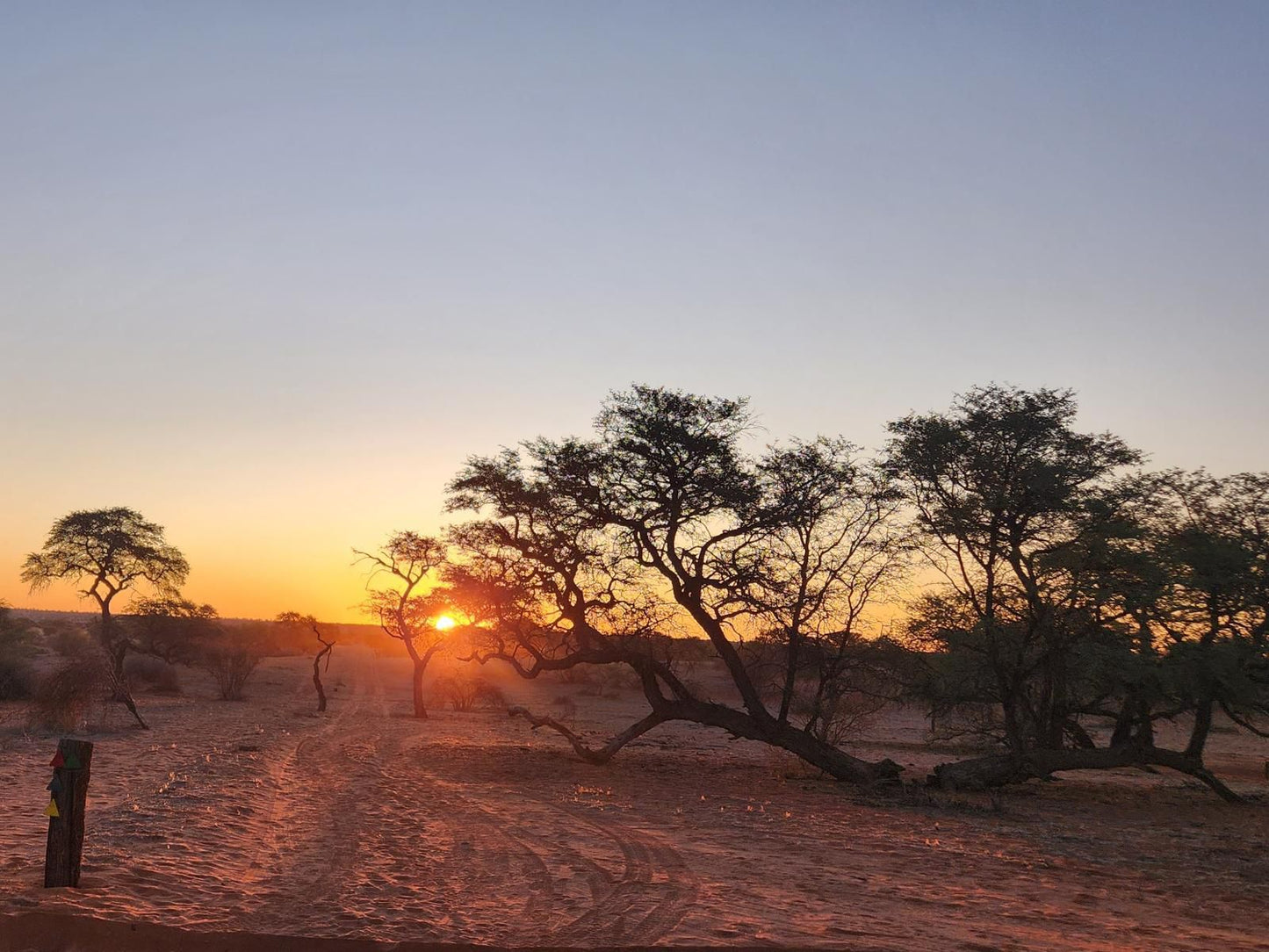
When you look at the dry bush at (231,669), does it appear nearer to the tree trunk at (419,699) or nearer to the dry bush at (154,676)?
the dry bush at (154,676)

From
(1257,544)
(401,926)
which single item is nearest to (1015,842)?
(401,926)

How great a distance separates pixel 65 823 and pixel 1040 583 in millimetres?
17744

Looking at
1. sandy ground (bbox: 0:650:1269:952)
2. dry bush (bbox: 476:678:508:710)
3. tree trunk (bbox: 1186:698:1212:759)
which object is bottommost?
dry bush (bbox: 476:678:508:710)

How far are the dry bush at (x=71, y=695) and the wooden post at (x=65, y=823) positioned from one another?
51.9ft

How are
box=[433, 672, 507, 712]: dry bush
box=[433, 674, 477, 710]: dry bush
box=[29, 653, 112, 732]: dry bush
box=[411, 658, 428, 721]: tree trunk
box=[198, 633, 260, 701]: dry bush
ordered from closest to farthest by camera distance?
box=[29, 653, 112, 732]: dry bush < box=[411, 658, 428, 721]: tree trunk < box=[198, 633, 260, 701]: dry bush < box=[433, 674, 477, 710]: dry bush < box=[433, 672, 507, 712]: dry bush

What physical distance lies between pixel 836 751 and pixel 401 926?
44.8 feet

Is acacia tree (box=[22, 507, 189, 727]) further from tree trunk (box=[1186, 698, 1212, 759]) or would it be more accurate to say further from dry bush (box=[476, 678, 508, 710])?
tree trunk (box=[1186, 698, 1212, 759])

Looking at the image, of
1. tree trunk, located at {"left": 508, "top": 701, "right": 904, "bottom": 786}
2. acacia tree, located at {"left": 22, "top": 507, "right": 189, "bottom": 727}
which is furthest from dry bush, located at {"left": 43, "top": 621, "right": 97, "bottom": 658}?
tree trunk, located at {"left": 508, "top": 701, "right": 904, "bottom": 786}

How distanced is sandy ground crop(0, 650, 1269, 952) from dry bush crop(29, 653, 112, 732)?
710 mm

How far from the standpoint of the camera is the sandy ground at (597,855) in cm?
730

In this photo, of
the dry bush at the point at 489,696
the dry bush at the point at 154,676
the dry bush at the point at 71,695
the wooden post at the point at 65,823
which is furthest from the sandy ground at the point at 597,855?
the dry bush at the point at 489,696

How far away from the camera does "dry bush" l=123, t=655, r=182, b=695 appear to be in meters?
34.8

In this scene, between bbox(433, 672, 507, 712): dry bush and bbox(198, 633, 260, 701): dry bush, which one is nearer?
bbox(198, 633, 260, 701): dry bush

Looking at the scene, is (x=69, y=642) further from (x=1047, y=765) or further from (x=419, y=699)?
(x=1047, y=765)
